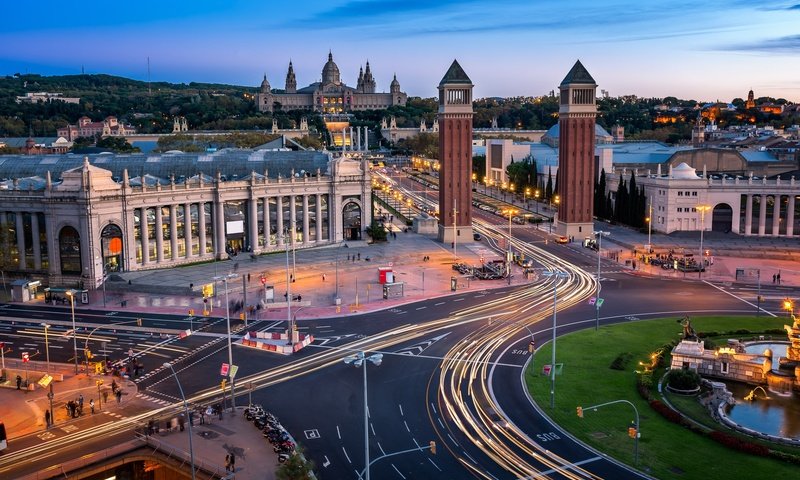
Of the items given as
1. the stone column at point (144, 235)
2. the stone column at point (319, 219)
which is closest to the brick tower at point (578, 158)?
the stone column at point (319, 219)

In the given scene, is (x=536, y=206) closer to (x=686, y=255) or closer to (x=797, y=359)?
(x=686, y=255)

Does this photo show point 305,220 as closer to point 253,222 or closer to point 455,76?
point 253,222

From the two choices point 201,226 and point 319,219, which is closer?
point 201,226

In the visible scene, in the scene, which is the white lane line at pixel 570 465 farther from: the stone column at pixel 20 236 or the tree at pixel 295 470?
the stone column at pixel 20 236

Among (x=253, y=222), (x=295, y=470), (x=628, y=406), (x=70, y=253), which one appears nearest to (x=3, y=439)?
(x=295, y=470)

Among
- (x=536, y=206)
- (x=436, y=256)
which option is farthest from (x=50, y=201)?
(x=536, y=206)

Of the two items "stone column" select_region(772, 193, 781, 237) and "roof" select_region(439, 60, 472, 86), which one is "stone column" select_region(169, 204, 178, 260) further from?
"stone column" select_region(772, 193, 781, 237)
